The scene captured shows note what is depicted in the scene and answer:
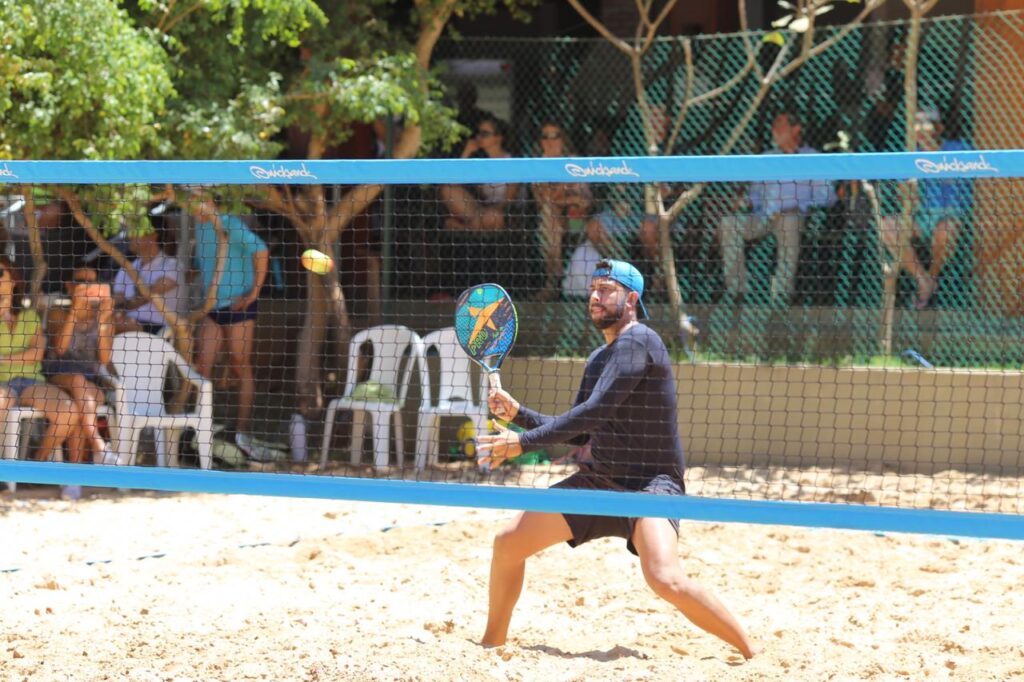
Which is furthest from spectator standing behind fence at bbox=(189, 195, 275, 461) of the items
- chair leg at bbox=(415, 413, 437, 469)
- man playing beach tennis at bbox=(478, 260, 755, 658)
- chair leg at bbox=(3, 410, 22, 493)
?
man playing beach tennis at bbox=(478, 260, 755, 658)

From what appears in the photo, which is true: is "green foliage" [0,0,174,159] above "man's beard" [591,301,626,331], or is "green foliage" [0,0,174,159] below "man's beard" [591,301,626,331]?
above

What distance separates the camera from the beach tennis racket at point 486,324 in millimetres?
5035

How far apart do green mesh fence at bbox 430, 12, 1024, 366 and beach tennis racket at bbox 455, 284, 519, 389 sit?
428cm

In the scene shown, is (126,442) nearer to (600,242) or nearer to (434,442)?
(434,442)

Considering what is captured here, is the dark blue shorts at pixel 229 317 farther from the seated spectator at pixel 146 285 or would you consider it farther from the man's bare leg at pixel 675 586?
the man's bare leg at pixel 675 586

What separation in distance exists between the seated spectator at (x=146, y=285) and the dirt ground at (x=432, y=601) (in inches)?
69.0

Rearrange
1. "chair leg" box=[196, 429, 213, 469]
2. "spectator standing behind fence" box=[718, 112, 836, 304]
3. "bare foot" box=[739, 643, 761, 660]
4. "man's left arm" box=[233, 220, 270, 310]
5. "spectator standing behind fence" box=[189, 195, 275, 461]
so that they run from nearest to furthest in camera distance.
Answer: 1. "bare foot" box=[739, 643, 761, 660]
2. "chair leg" box=[196, 429, 213, 469]
3. "man's left arm" box=[233, 220, 270, 310]
4. "spectator standing behind fence" box=[189, 195, 275, 461]
5. "spectator standing behind fence" box=[718, 112, 836, 304]

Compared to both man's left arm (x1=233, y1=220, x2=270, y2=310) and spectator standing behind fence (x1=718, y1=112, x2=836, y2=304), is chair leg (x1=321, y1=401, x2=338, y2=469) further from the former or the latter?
spectator standing behind fence (x1=718, y1=112, x2=836, y2=304)

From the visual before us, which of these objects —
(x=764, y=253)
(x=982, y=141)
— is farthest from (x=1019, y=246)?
(x=764, y=253)

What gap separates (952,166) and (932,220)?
538cm

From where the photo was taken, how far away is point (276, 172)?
479 cm

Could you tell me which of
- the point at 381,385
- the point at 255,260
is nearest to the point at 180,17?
the point at 255,260

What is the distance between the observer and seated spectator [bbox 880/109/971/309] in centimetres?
912

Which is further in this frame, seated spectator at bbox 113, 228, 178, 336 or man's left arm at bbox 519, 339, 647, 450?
seated spectator at bbox 113, 228, 178, 336
